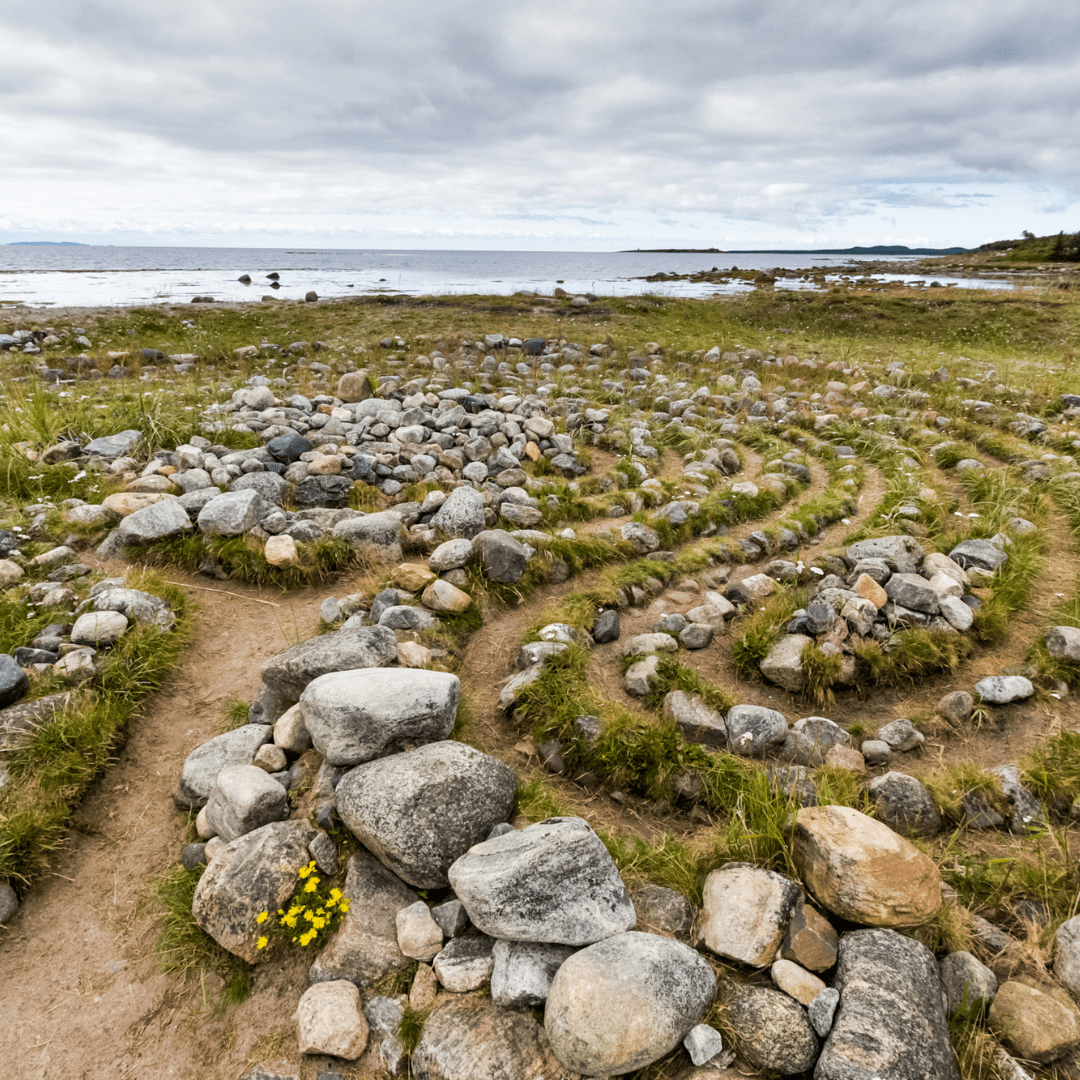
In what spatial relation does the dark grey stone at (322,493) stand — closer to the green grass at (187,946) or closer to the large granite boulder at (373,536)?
the large granite boulder at (373,536)

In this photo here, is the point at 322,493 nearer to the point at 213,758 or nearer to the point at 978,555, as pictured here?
the point at 213,758

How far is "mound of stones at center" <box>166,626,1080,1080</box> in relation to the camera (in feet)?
9.42

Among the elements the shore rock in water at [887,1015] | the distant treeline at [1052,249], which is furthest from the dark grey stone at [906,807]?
the distant treeline at [1052,249]

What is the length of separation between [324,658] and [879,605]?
5.82 m

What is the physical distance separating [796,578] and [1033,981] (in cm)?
502

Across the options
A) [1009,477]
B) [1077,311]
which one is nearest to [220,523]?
[1009,477]

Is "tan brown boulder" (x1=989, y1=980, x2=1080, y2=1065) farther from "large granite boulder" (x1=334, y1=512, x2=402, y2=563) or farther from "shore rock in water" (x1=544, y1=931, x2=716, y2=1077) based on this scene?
"large granite boulder" (x1=334, y1=512, x2=402, y2=563)

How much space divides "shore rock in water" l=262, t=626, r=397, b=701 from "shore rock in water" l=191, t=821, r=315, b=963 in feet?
4.16

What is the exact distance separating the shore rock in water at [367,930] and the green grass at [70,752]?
2.17 m

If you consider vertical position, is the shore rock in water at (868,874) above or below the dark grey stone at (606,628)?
above

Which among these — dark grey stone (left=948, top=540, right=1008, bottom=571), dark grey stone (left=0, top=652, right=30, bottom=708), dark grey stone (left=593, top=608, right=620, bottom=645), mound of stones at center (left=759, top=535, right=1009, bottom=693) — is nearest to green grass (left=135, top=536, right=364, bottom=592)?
dark grey stone (left=0, top=652, right=30, bottom=708)

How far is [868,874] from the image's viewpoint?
3.34 meters

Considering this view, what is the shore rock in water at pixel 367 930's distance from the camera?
11.3ft

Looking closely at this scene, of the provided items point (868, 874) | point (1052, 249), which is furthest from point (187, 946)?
point (1052, 249)
